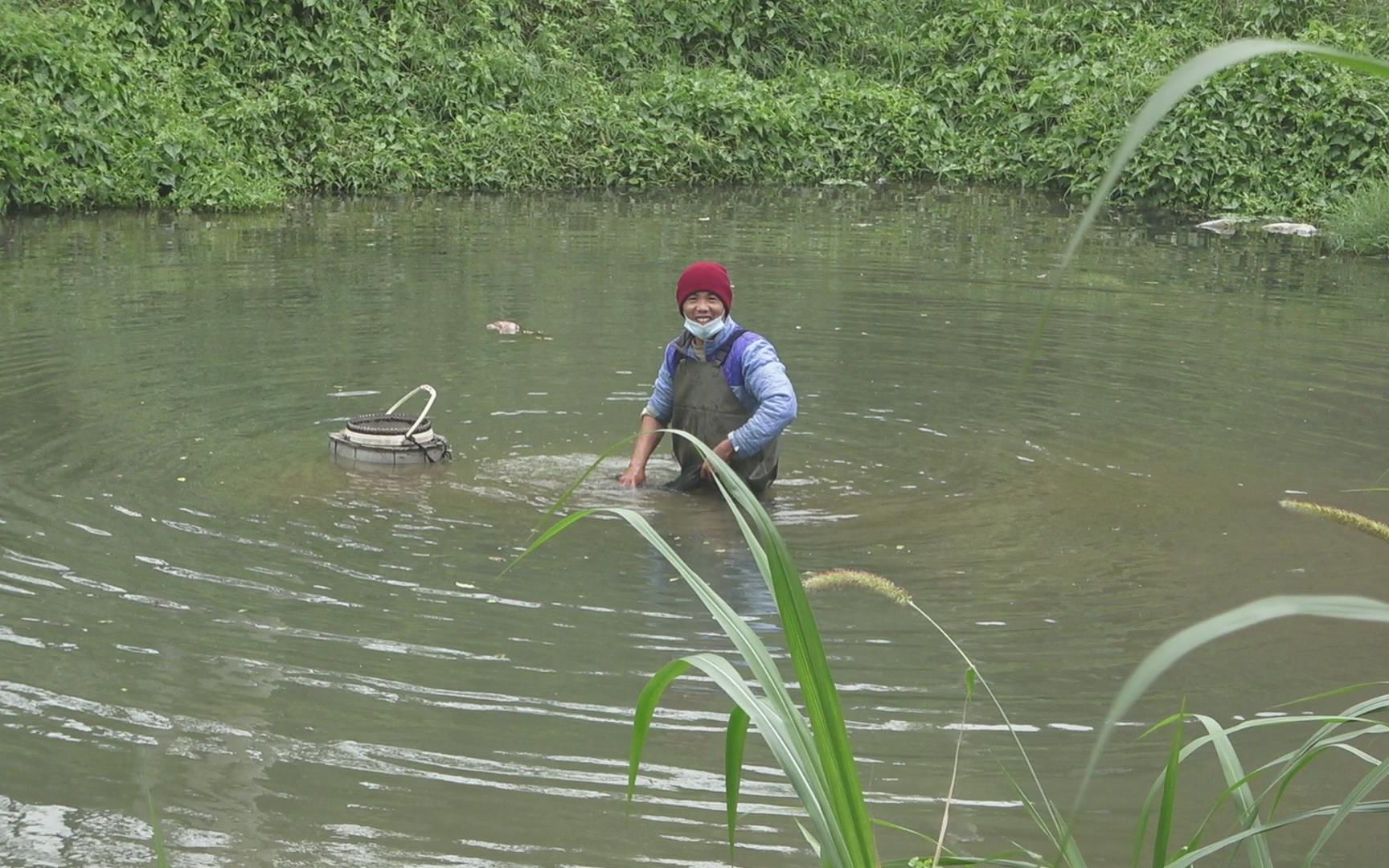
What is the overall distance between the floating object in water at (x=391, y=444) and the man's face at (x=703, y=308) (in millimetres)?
1249

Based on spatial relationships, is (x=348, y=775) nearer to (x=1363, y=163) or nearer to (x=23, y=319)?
(x=23, y=319)

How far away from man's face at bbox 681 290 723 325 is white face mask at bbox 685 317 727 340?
13 millimetres

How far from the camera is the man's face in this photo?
7480 millimetres

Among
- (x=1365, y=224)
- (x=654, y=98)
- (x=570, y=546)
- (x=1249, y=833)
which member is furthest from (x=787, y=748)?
(x=654, y=98)

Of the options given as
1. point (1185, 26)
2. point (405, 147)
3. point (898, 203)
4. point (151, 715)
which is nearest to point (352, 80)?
point (405, 147)

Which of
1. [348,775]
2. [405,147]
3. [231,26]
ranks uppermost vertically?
[231,26]

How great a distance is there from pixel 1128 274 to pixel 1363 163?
6.43 m

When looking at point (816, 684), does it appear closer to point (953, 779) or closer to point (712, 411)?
point (953, 779)

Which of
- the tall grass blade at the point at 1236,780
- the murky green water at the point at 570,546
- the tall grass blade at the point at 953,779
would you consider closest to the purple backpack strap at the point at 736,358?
the murky green water at the point at 570,546

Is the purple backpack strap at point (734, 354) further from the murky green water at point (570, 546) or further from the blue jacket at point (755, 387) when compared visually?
the murky green water at point (570, 546)

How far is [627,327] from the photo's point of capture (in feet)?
38.1

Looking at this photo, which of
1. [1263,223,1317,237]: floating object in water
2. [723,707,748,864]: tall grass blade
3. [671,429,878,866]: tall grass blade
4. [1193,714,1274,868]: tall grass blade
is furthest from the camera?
[1263,223,1317,237]: floating object in water

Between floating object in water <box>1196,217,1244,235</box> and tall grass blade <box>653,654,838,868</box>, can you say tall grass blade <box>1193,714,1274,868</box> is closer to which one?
tall grass blade <box>653,654,838,868</box>

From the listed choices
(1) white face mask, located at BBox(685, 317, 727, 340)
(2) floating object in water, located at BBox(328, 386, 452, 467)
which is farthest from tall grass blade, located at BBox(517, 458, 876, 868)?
(2) floating object in water, located at BBox(328, 386, 452, 467)
